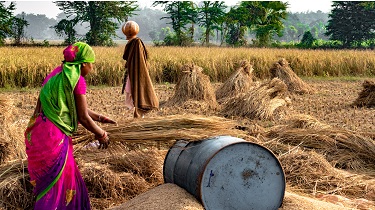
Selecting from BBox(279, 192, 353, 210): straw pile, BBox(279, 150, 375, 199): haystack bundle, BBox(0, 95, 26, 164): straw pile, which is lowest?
BBox(279, 150, 375, 199): haystack bundle

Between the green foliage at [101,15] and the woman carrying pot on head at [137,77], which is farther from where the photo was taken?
the green foliage at [101,15]

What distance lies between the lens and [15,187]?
3557 mm

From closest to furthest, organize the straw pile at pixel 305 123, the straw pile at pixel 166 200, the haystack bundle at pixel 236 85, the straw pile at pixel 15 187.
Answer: the straw pile at pixel 166 200
the straw pile at pixel 15 187
the straw pile at pixel 305 123
the haystack bundle at pixel 236 85

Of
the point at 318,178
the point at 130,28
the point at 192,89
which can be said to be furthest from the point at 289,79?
the point at 318,178

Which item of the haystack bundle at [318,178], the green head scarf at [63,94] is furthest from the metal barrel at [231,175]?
the haystack bundle at [318,178]

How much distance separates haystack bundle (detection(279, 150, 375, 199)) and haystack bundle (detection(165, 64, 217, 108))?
4438mm

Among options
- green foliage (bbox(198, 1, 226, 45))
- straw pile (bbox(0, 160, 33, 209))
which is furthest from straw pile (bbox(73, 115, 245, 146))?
green foliage (bbox(198, 1, 226, 45))

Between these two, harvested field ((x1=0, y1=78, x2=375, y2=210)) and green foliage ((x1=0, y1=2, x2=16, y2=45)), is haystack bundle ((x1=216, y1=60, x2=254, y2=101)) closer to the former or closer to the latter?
harvested field ((x1=0, y1=78, x2=375, y2=210))

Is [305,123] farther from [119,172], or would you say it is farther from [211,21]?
[211,21]

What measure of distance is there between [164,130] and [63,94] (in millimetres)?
920

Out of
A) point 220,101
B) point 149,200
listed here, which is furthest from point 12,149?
point 220,101

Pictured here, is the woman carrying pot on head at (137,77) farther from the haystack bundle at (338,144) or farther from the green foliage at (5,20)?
the green foliage at (5,20)

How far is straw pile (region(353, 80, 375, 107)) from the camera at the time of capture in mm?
9297

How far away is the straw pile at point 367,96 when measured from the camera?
30.5 feet
